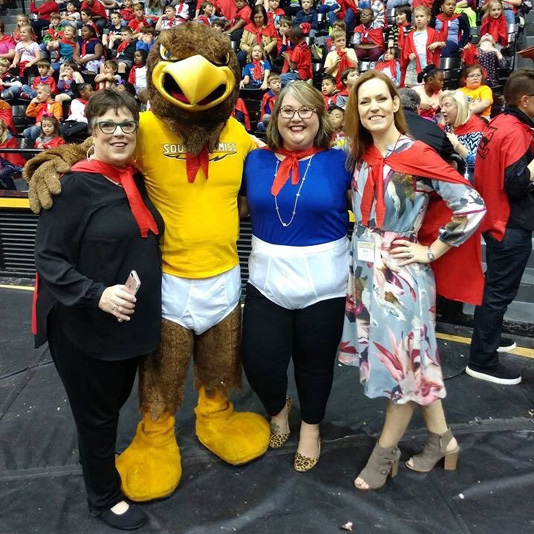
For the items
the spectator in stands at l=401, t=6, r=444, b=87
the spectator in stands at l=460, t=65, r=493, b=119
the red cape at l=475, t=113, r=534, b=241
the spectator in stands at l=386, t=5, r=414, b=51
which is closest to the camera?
the red cape at l=475, t=113, r=534, b=241

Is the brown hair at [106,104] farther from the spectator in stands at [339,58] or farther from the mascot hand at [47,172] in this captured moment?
the spectator in stands at [339,58]

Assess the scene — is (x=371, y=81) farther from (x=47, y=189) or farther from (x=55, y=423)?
(x=55, y=423)

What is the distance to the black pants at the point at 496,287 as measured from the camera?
10.3 feet

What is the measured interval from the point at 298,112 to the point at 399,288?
83cm

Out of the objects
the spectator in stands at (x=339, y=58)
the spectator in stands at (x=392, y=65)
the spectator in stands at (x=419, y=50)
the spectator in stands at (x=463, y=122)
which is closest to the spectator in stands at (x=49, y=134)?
the spectator in stands at (x=339, y=58)

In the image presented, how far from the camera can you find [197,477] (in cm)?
261

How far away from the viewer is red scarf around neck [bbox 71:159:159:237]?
2.00 metres

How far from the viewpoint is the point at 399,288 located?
223cm

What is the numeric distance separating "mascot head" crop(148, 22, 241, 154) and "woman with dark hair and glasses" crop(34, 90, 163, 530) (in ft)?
0.66

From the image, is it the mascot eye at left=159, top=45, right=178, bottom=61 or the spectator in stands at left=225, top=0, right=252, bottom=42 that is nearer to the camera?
the mascot eye at left=159, top=45, right=178, bottom=61

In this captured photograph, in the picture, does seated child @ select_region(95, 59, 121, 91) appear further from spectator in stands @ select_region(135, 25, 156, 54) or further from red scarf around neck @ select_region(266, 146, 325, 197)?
red scarf around neck @ select_region(266, 146, 325, 197)

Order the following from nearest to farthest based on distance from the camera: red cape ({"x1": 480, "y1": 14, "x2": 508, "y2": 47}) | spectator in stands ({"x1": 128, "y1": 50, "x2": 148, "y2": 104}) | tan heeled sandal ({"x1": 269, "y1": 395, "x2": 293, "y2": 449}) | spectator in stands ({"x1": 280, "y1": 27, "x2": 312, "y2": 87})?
tan heeled sandal ({"x1": 269, "y1": 395, "x2": 293, "y2": 449}) → red cape ({"x1": 480, "y1": 14, "x2": 508, "y2": 47}) → spectator in stands ({"x1": 280, "y1": 27, "x2": 312, "y2": 87}) → spectator in stands ({"x1": 128, "y1": 50, "x2": 148, "y2": 104})

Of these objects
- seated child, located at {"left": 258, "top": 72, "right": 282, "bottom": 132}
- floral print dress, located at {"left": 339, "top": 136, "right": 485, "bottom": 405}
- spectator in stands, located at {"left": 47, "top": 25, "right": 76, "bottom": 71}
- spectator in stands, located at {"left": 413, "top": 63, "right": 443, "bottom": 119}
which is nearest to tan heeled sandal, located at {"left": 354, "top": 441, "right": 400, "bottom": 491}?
floral print dress, located at {"left": 339, "top": 136, "right": 485, "bottom": 405}

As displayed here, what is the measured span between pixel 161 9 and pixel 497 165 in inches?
418
